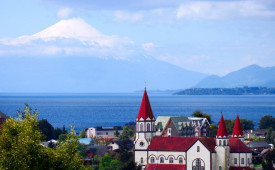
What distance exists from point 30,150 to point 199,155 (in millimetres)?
39120

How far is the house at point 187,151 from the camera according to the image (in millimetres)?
75688

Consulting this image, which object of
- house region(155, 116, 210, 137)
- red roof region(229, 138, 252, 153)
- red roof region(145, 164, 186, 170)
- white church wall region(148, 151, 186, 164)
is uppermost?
house region(155, 116, 210, 137)

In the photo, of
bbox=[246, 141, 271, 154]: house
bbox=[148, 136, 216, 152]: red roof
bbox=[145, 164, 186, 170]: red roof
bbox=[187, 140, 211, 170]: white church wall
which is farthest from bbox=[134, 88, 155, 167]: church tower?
bbox=[246, 141, 271, 154]: house

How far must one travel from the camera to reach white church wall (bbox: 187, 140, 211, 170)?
75.3 meters

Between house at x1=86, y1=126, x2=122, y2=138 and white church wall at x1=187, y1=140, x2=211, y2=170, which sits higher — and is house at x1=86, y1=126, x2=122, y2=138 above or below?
above

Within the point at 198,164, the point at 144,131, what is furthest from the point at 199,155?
the point at 144,131

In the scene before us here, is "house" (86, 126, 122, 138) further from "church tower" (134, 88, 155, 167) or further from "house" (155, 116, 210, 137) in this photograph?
"church tower" (134, 88, 155, 167)

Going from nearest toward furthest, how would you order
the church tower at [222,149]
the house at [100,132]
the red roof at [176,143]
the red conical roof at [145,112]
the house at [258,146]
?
the church tower at [222,149] → the red roof at [176,143] → the red conical roof at [145,112] → the house at [258,146] → the house at [100,132]

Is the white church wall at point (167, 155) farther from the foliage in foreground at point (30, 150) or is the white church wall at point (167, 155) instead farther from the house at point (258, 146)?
the house at point (258, 146)

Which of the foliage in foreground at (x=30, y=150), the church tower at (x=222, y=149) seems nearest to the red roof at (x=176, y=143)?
the church tower at (x=222, y=149)

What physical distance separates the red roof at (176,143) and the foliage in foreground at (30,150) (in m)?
35.4

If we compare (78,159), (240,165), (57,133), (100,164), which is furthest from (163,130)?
(78,159)

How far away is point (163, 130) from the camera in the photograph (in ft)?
320

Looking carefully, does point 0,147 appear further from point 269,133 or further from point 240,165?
point 269,133
